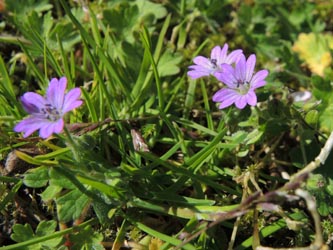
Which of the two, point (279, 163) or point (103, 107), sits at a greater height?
point (103, 107)

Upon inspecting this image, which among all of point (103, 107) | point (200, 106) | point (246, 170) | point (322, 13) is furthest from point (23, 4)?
point (322, 13)

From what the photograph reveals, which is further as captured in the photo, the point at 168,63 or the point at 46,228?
the point at 168,63

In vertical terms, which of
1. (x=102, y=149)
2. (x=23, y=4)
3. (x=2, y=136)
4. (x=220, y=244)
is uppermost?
(x=23, y=4)

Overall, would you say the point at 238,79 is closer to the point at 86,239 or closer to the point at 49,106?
the point at 49,106

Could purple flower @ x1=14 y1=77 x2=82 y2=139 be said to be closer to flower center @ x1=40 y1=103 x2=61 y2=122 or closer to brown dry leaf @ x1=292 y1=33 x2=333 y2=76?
flower center @ x1=40 y1=103 x2=61 y2=122

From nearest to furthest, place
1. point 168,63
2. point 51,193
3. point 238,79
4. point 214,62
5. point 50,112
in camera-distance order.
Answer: point 50,112, point 51,193, point 238,79, point 214,62, point 168,63

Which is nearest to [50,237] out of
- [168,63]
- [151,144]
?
[151,144]

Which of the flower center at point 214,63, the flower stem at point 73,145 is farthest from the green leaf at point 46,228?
the flower center at point 214,63

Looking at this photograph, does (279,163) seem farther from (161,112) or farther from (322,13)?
(322,13)
